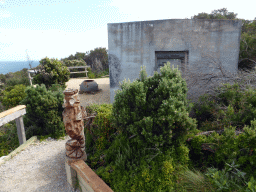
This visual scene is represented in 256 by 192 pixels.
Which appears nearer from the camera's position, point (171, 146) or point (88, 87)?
point (171, 146)

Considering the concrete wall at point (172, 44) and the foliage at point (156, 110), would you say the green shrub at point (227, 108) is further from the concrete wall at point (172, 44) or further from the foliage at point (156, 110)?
the concrete wall at point (172, 44)

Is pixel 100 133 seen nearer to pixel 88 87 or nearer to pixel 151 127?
pixel 151 127

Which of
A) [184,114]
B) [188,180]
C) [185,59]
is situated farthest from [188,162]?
[185,59]

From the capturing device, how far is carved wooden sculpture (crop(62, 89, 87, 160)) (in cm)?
304

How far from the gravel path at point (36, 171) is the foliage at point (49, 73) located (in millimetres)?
5246

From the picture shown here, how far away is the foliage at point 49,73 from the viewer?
958 centimetres

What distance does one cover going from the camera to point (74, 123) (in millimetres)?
3215

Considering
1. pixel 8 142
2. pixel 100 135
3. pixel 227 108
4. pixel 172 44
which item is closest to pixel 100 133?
pixel 100 135

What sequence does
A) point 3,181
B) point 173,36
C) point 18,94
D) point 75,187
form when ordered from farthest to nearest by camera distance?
point 18,94 → point 173,36 → point 3,181 → point 75,187

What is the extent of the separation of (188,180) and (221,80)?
3334 millimetres

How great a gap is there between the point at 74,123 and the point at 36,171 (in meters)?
2.02

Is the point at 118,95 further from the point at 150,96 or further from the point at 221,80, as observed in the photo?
the point at 221,80

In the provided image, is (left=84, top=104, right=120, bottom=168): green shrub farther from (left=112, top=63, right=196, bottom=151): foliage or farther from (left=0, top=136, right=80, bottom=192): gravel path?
(left=112, top=63, right=196, bottom=151): foliage

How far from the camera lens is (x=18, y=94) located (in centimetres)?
902
